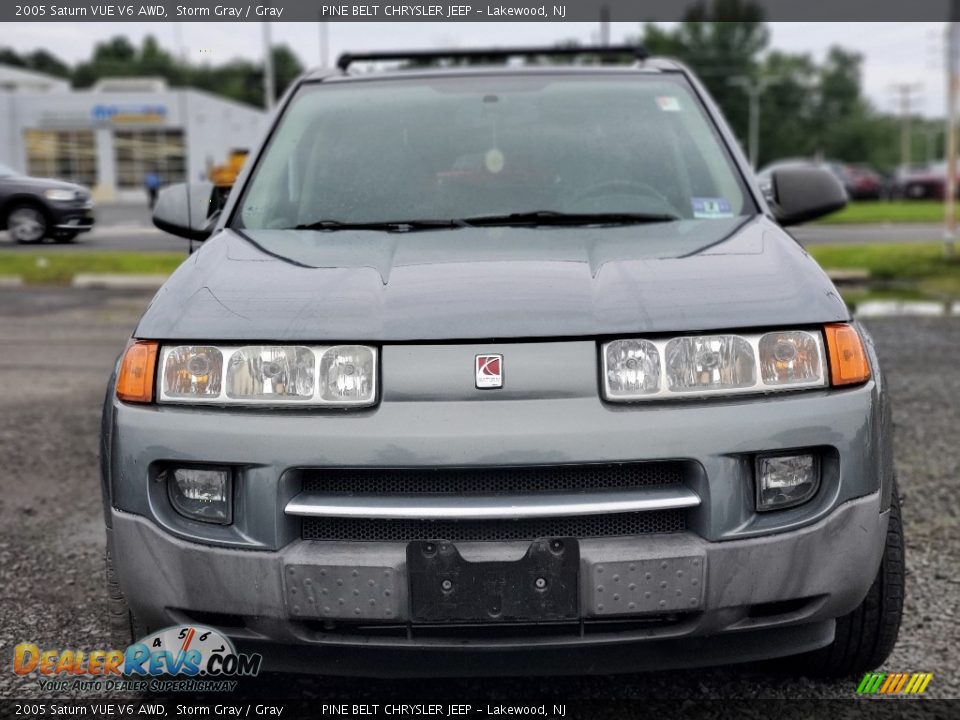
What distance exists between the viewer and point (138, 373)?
2250 millimetres

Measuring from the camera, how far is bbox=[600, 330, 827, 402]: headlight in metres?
2.13

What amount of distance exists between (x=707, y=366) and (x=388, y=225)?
1.16 meters

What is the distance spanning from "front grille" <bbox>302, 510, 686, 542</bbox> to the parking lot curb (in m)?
12.1

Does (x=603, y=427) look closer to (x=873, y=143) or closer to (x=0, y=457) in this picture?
(x=0, y=457)

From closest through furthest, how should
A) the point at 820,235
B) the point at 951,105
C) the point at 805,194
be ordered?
the point at 805,194 < the point at 951,105 < the point at 820,235

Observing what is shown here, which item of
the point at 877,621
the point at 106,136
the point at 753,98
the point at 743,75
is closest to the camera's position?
the point at 877,621

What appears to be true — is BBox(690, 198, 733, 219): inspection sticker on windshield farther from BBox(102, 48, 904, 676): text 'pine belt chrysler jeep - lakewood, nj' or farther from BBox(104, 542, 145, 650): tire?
BBox(104, 542, 145, 650): tire

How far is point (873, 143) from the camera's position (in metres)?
97.1

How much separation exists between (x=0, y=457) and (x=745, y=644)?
4127 mm

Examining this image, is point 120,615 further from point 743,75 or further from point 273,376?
point 743,75

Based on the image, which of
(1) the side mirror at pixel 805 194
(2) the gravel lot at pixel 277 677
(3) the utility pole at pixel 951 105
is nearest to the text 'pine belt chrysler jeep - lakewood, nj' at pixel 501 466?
(2) the gravel lot at pixel 277 677

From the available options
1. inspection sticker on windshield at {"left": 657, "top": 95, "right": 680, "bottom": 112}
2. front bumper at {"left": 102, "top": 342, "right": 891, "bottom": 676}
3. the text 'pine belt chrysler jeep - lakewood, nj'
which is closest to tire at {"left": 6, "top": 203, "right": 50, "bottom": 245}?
the text 'pine belt chrysler jeep - lakewood, nj'

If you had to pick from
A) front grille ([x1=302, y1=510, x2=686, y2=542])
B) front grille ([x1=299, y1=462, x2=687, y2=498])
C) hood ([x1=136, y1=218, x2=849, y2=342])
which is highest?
hood ([x1=136, y1=218, x2=849, y2=342])

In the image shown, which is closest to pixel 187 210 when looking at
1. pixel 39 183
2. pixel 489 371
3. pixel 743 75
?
pixel 39 183
